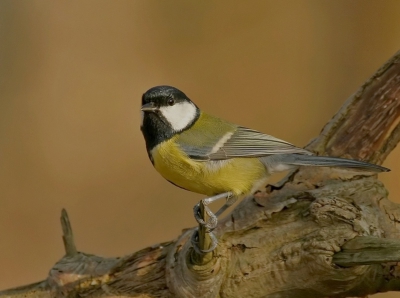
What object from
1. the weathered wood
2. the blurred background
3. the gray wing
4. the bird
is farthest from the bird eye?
the blurred background

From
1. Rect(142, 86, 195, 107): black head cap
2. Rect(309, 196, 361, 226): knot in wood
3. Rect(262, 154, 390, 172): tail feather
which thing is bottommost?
Rect(309, 196, 361, 226): knot in wood

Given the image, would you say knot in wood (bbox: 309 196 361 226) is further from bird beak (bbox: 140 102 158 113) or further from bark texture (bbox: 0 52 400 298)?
bird beak (bbox: 140 102 158 113)

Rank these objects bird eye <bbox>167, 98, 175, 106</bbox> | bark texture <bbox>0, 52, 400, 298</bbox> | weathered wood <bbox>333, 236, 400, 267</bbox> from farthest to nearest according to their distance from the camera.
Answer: bird eye <bbox>167, 98, 175, 106</bbox> → bark texture <bbox>0, 52, 400, 298</bbox> → weathered wood <bbox>333, 236, 400, 267</bbox>

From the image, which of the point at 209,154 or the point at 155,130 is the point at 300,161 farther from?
the point at 155,130

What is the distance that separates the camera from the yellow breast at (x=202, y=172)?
1289 millimetres

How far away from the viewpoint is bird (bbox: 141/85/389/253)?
1295 mm

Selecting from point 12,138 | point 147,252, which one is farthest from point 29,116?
point 147,252

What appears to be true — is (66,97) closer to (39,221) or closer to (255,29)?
(39,221)

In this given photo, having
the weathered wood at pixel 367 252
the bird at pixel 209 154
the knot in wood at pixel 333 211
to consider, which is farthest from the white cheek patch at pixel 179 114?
the weathered wood at pixel 367 252

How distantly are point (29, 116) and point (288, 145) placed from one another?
1.83 metres

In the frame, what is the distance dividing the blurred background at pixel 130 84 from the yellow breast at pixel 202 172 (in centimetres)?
153

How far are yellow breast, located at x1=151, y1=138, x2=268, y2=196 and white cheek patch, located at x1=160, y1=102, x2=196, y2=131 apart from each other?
63mm

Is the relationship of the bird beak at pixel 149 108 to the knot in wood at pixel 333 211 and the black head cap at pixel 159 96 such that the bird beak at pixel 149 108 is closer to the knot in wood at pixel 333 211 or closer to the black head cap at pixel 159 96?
the black head cap at pixel 159 96

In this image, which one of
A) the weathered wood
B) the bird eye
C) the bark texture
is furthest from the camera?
the bird eye
